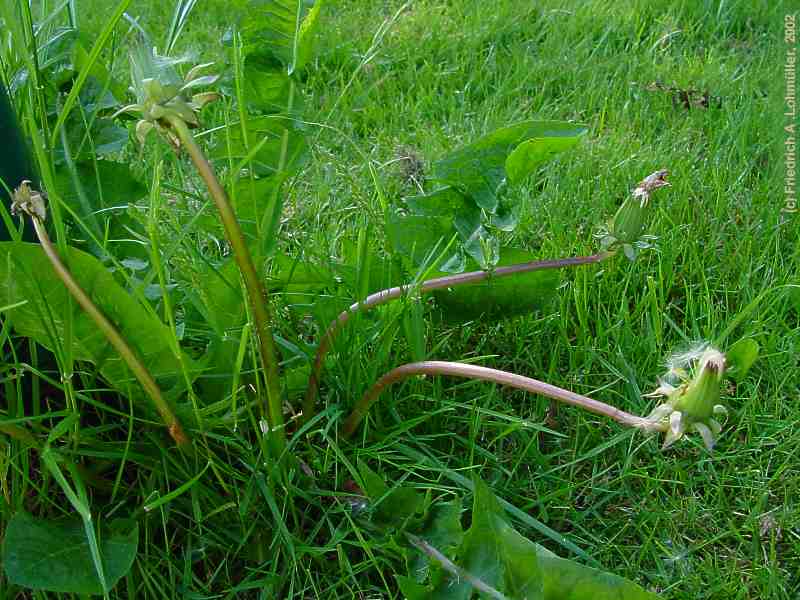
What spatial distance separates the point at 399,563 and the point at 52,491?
17.5 inches

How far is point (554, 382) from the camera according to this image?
4.45 ft

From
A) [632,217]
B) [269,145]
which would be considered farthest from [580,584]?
[269,145]

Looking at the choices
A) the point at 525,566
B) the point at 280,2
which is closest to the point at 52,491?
the point at 525,566

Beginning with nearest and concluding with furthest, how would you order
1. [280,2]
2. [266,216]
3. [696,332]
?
[266,216], [280,2], [696,332]

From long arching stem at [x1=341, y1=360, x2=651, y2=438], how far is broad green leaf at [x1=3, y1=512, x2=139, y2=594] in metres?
0.32

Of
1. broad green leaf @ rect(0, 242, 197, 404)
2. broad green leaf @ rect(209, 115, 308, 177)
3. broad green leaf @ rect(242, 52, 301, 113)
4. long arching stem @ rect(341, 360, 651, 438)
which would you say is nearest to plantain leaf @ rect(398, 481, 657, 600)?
long arching stem @ rect(341, 360, 651, 438)

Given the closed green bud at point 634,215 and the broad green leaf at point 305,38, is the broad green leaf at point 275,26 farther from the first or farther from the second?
the closed green bud at point 634,215

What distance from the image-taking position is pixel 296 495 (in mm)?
1123

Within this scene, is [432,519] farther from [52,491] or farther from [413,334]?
[52,491]

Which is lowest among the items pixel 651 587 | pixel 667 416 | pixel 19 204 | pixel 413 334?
pixel 651 587

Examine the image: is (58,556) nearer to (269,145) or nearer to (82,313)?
(82,313)

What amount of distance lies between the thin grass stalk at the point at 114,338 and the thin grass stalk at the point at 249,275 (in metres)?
0.11

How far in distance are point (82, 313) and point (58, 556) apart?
0.28m

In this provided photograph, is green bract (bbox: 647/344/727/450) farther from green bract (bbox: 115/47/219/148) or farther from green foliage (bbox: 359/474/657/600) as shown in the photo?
green bract (bbox: 115/47/219/148)
